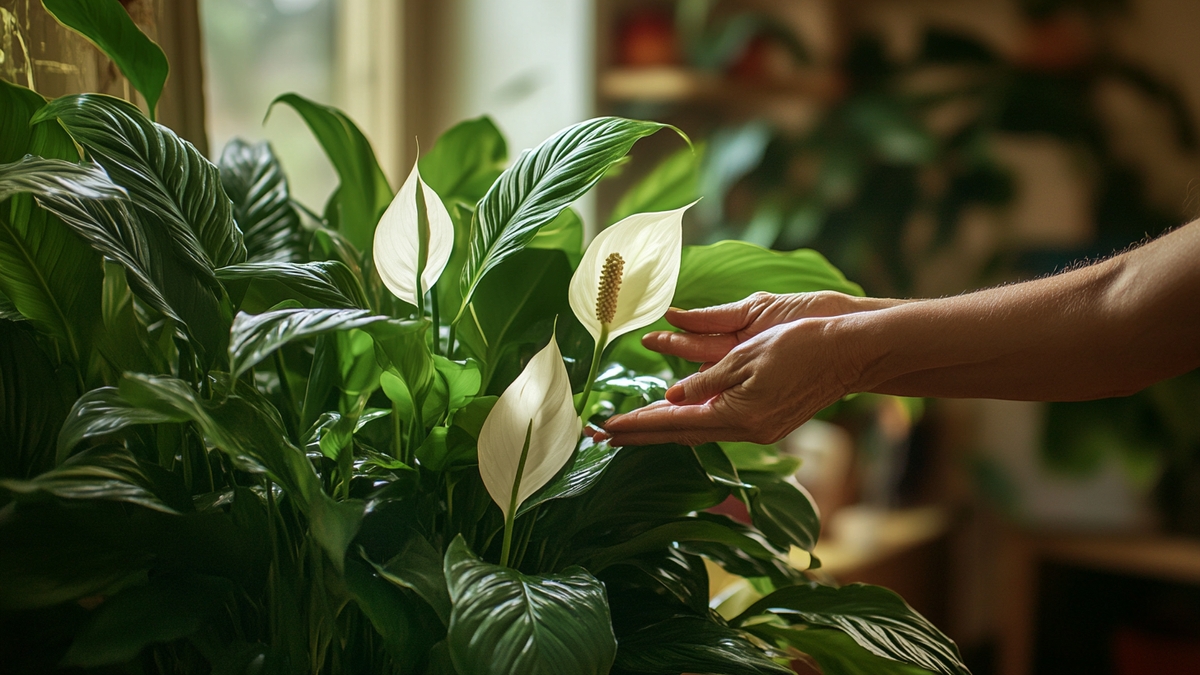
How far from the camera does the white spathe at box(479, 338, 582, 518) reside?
1.77 ft

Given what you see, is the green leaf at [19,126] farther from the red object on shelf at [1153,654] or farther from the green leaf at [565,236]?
the red object on shelf at [1153,654]

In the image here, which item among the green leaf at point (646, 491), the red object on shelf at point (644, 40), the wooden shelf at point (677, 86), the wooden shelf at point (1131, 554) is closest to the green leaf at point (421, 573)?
the green leaf at point (646, 491)

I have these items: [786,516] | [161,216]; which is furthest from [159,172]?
[786,516]

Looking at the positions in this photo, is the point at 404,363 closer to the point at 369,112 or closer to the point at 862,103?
the point at 369,112

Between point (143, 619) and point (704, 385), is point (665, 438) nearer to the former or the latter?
point (704, 385)

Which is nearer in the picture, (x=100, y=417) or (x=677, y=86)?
(x=100, y=417)

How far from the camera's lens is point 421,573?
0.52 metres

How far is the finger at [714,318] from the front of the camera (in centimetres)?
70

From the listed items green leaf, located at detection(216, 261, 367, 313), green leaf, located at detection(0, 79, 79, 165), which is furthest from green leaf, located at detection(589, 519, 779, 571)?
green leaf, located at detection(0, 79, 79, 165)

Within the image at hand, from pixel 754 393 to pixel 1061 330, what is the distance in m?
0.23

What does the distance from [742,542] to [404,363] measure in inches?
10.1

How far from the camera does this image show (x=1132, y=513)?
2113 mm

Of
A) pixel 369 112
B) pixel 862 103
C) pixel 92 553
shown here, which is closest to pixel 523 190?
pixel 92 553

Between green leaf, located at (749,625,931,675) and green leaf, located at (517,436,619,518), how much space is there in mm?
176
